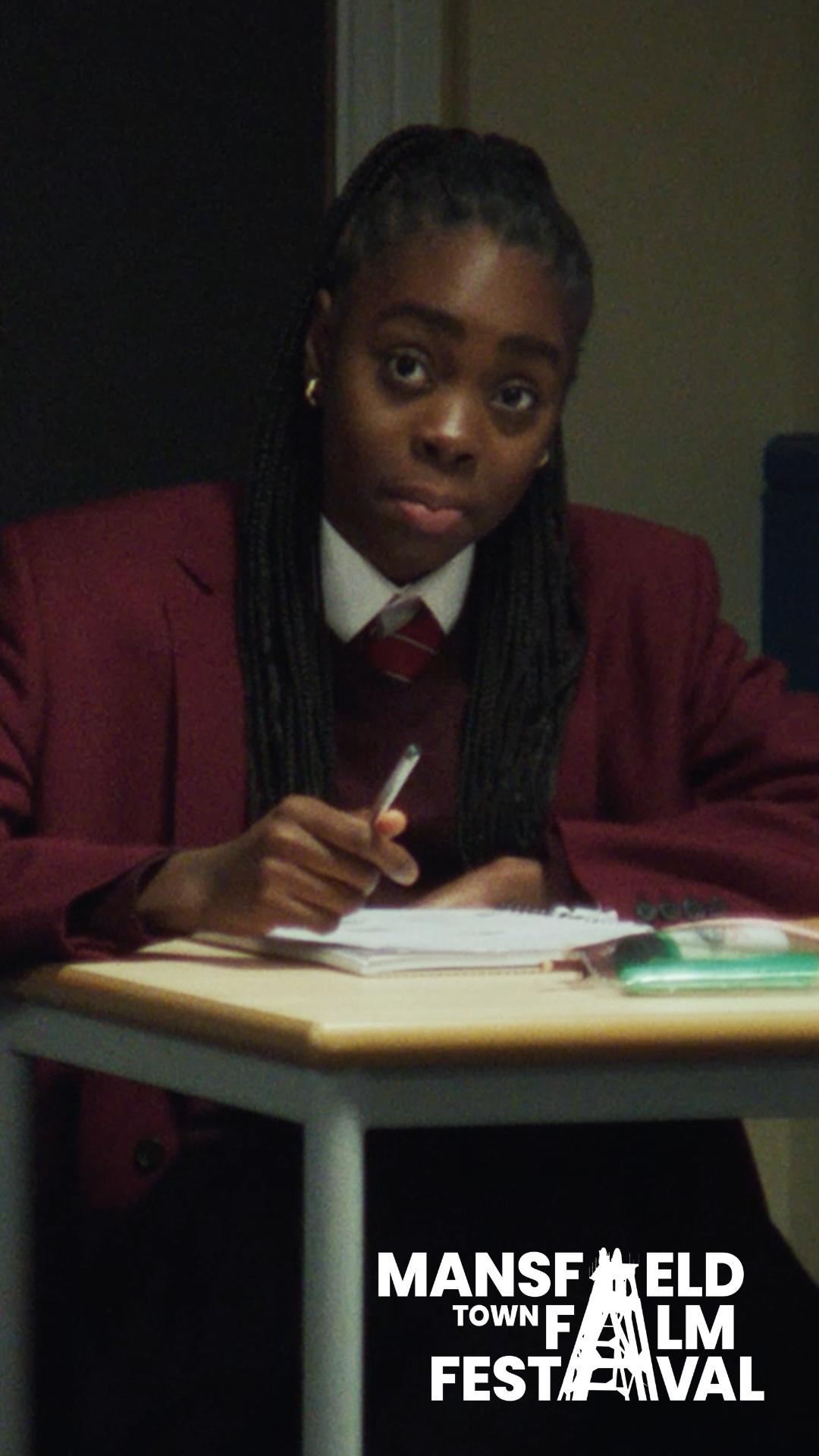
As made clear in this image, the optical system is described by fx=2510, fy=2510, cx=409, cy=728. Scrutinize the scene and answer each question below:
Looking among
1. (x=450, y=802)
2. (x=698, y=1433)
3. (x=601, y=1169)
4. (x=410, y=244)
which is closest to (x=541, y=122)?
(x=410, y=244)

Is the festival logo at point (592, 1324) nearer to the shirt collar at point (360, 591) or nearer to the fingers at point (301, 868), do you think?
the fingers at point (301, 868)

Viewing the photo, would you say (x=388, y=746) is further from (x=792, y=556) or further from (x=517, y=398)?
(x=792, y=556)

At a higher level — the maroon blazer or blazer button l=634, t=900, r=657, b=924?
the maroon blazer

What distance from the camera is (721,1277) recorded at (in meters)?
2.02

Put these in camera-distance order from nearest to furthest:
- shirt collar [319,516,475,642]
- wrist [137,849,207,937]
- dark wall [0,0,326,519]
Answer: wrist [137,849,207,937] → shirt collar [319,516,475,642] → dark wall [0,0,326,519]

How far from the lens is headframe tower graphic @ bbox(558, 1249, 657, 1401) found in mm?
1878

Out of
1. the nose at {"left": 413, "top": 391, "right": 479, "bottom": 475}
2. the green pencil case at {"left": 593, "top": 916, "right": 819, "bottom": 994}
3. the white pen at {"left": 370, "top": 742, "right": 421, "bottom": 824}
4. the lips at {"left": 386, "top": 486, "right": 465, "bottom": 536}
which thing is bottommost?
the green pencil case at {"left": 593, "top": 916, "right": 819, "bottom": 994}

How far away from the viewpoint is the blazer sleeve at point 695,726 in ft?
7.00

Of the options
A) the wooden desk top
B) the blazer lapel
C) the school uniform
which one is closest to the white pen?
the wooden desk top

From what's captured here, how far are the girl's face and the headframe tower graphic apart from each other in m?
0.66

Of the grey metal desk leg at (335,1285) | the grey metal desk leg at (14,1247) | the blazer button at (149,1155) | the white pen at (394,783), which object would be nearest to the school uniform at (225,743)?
the blazer button at (149,1155)

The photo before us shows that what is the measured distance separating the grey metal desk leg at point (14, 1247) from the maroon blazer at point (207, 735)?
0.11 metres

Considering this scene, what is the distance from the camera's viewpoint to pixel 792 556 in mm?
3020

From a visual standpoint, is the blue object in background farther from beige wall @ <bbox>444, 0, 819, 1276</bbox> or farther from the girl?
the girl
